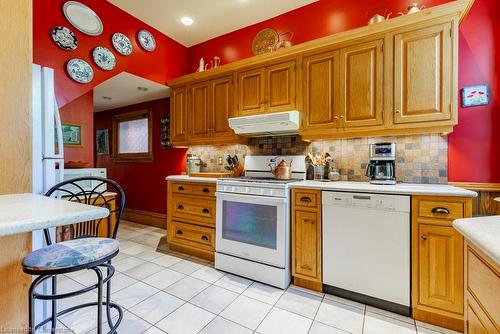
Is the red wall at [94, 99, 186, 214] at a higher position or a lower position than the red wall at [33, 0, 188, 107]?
lower

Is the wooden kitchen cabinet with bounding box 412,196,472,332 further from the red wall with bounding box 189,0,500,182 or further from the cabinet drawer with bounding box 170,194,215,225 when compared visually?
the cabinet drawer with bounding box 170,194,215,225

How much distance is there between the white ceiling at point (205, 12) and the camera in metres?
2.77

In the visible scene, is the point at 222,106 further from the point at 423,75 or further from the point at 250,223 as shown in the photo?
the point at 423,75

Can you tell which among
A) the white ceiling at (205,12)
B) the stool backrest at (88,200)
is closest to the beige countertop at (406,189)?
the stool backrest at (88,200)

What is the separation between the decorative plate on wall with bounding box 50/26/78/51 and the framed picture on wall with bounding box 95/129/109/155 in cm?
287

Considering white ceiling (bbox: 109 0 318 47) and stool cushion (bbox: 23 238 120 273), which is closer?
stool cushion (bbox: 23 238 120 273)

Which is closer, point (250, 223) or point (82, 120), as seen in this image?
point (250, 223)

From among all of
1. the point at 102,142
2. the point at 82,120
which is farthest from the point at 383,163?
the point at 102,142

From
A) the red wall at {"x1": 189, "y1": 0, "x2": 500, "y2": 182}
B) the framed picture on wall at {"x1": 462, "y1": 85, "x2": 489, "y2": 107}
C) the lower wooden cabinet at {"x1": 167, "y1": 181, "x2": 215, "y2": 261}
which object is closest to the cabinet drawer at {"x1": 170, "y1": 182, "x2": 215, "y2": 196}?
the lower wooden cabinet at {"x1": 167, "y1": 181, "x2": 215, "y2": 261}

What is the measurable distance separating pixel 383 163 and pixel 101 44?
3.32 meters

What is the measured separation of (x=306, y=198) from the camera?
2107 millimetres

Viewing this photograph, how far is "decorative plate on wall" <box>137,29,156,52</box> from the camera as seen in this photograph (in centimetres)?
309

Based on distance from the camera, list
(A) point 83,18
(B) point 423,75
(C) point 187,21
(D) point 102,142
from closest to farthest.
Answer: (B) point 423,75, (A) point 83,18, (C) point 187,21, (D) point 102,142

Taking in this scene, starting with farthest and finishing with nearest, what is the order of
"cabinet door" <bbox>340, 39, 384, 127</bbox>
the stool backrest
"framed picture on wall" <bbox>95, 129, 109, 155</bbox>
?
1. "framed picture on wall" <bbox>95, 129, 109, 155</bbox>
2. "cabinet door" <bbox>340, 39, 384, 127</bbox>
3. the stool backrest
